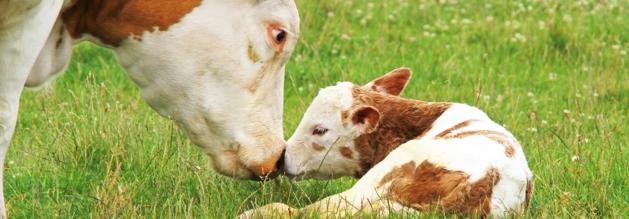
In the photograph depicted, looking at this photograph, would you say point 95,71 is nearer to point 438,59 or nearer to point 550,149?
point 438,59

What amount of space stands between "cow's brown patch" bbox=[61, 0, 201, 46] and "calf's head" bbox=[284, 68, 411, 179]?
43.6 inches

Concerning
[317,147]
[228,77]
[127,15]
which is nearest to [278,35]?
[228,77]

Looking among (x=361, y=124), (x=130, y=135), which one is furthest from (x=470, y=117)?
(x=130, y=135)

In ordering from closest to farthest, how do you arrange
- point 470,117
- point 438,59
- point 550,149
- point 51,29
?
point 51,29
point 470,117
point 550,149
point 438,59

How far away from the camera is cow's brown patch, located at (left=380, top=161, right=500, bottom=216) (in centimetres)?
577

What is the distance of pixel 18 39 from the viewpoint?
521 centimetres

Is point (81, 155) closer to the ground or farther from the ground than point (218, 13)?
closer to the ground

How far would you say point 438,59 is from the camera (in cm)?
1011

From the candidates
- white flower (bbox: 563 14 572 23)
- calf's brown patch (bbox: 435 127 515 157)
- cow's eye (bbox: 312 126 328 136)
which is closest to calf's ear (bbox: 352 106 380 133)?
cow's eye (bbox: 312 126 328 136)

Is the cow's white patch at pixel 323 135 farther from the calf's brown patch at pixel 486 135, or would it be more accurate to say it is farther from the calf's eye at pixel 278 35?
the calf's eye at pixel 278 35

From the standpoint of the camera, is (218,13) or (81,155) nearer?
(218,13)

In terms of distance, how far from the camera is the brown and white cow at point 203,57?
5.77m

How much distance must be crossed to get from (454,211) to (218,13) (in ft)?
3.86

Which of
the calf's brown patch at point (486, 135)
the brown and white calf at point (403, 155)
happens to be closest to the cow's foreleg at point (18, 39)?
the brown and white calf at point (403, 155)
